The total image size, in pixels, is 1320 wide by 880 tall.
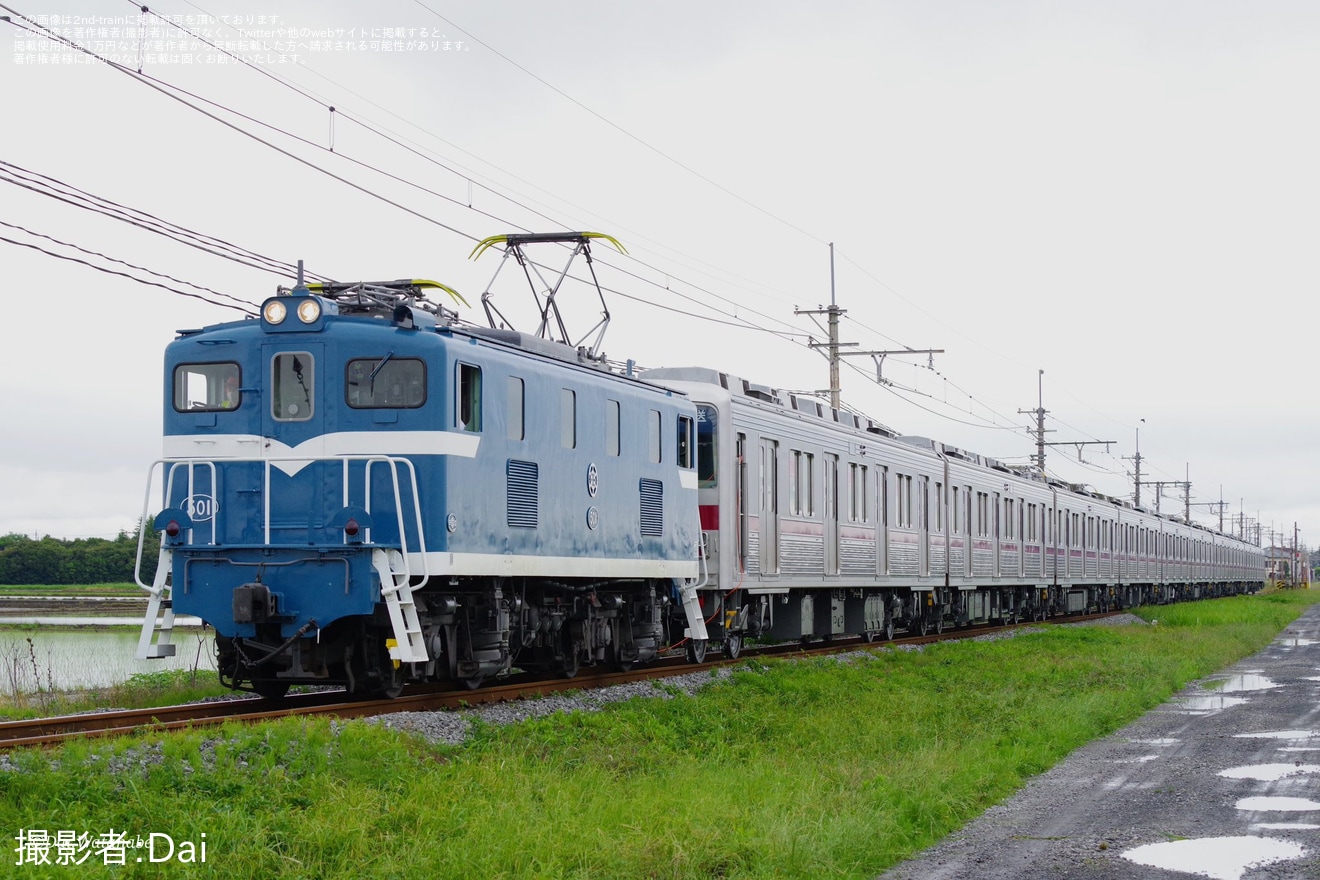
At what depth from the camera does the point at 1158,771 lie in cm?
1161

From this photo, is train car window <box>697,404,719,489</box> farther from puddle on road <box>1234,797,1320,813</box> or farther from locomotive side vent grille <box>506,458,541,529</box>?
puddle on road <box>1234,797,1320,813</box>

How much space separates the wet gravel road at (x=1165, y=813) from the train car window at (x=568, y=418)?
19.7 feet

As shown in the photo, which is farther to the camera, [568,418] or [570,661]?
[570,661]

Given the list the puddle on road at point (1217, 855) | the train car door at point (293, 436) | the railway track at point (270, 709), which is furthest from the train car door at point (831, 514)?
the puddle on road at point (1217, 855)

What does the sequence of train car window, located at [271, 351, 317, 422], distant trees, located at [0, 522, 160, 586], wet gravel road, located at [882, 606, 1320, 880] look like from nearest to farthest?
wet gravel road, located at [882, 606, 1320, 880] → train car window, located at [271, 351, 317, 422] → distant trees, located at [0, 522, 160, 586]

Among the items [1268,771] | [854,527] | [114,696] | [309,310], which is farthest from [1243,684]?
[114,696]

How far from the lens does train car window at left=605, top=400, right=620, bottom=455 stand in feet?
54.1

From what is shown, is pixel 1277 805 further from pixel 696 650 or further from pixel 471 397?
pixel 696 650

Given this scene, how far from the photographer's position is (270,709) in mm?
13438

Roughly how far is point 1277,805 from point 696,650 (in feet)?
35.8

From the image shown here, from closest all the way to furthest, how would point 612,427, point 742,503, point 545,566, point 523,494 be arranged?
point 523,494 < point 545,566 < point 612,427 < point 742,503

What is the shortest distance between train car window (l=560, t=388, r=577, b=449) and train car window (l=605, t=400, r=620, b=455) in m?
0.86

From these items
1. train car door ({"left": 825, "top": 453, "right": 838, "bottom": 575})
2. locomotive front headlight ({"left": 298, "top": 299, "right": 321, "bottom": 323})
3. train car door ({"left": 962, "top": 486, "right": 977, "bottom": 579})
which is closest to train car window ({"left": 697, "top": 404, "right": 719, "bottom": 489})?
train car door ({"left": 825, "top": 453, "right": 838, "bottom": 575})

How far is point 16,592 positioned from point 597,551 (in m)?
56.5
